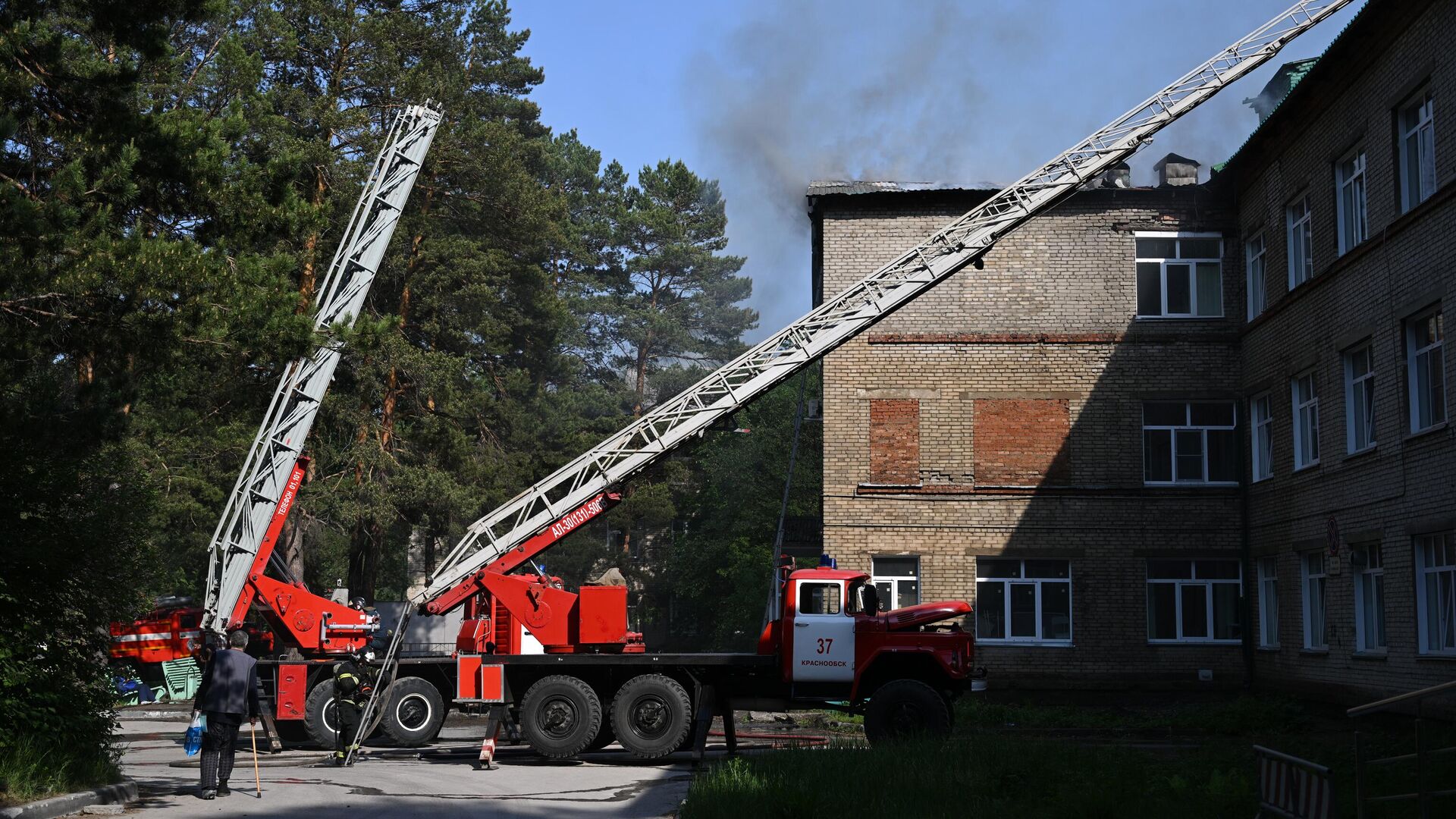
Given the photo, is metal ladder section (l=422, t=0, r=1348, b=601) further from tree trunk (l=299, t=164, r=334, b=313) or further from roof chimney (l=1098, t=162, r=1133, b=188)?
tree trunk (l=299, t=164, r=334, b=313)

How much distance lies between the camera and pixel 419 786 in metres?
14.0

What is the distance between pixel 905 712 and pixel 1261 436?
13052 mm

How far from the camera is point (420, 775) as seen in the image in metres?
15.1

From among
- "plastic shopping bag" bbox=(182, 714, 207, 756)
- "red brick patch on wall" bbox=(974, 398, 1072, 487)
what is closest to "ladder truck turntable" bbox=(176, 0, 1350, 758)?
"plastic shopping bag" bbox=(182, 714, 207, 756)

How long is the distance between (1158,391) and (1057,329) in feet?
7.74

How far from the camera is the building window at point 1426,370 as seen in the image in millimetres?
18125

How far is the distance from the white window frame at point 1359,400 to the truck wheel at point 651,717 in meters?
11.2

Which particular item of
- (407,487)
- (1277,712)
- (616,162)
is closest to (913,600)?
(1277,712)

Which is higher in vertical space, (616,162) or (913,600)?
(616,162)

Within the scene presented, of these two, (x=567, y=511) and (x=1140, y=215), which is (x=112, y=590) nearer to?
(x=567, y=511)

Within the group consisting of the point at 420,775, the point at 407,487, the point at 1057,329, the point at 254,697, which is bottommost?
the point at 420,775

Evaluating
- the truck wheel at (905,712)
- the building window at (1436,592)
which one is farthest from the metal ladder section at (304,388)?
the building window at (1436,592)

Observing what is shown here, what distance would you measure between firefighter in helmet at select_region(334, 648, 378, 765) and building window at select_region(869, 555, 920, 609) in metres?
11.6

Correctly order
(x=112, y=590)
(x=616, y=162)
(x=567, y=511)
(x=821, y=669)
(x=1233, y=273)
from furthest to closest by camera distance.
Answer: (x=616, y=162) < (x=1233, y=273) < (x=567, y=511) < (x=821, y=669) < (x=112, y=590)
